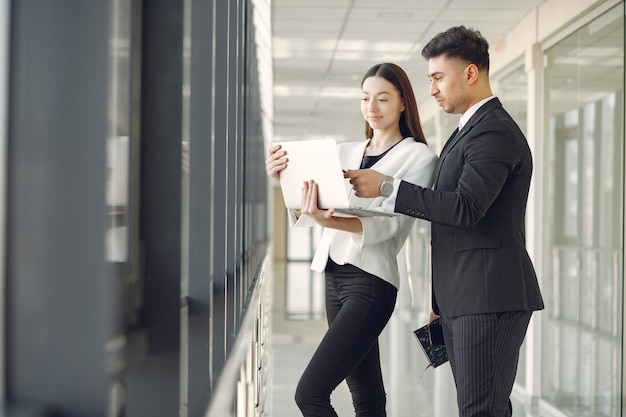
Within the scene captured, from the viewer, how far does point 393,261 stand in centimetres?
307

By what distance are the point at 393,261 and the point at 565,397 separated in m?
3.17

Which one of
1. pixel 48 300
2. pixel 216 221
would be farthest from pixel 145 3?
pixel 216 221

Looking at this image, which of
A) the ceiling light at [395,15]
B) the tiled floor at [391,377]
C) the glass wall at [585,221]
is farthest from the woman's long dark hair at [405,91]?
the ceiling light at [395,15]

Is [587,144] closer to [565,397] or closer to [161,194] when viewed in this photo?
[565,397]

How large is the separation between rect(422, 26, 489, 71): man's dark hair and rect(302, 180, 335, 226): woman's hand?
609 mm

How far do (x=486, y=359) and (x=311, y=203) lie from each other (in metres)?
0.77

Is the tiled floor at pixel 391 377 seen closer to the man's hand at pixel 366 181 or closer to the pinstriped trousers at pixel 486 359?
the pinstriped trousers at pixel 486 359

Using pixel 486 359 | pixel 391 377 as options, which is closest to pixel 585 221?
pixel 391 377

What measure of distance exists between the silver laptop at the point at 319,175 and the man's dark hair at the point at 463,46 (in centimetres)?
47

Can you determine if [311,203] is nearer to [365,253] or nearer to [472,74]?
[365,253]

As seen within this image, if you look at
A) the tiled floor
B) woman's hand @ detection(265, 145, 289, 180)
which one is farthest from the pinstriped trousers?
the tiled floor

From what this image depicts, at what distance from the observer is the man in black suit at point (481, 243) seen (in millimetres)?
2471

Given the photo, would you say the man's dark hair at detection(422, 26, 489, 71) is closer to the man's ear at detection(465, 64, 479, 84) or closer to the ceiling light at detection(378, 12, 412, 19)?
the man's ear at detection(465, 64, 479, 84)

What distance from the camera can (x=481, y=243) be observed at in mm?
2523
